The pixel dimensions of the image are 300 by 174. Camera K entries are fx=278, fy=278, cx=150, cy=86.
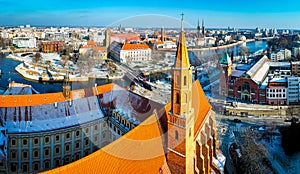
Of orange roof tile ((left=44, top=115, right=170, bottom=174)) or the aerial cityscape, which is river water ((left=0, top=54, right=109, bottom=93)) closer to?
the aerial cityscape

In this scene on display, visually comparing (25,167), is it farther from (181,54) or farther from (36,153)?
(181,54)

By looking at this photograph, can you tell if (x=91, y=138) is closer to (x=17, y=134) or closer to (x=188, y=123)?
(x=17, y=134)

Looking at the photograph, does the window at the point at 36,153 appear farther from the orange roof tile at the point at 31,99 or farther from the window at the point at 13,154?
the orange roof tile at the point at 31,99

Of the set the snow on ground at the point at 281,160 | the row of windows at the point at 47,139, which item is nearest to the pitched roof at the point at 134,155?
the row of windows at the point at 47,139

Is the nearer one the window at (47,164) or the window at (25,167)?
the window at (25,167)

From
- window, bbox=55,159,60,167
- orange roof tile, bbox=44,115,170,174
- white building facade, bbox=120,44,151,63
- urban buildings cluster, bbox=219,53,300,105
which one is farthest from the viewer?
urban buildings cluster, bbox=219,53,300,105

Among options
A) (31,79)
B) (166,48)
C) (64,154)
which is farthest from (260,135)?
(31,79)

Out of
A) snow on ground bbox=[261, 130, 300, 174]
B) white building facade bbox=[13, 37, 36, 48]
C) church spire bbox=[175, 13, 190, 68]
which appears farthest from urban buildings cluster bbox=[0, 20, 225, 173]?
white building facade bbox=[13, 37, 36, 48]

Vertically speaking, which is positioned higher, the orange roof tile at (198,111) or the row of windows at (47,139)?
the orange roof tile at (198,111)

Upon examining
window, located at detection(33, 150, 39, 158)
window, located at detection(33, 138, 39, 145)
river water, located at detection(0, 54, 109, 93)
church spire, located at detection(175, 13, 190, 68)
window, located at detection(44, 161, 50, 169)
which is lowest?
window, located at detection(44, 161, 50, 169)

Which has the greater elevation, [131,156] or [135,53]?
[135,53]

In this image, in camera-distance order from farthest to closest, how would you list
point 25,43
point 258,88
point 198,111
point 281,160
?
1. point 25,43
2. point 258,88
3. point 281,160
4. point 198,111

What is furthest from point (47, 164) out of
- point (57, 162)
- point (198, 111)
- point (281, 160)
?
point (281, 160)

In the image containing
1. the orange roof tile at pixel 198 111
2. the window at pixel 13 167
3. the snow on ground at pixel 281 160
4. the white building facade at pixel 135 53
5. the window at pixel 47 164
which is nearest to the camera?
the white building facade at pixel 135 53
